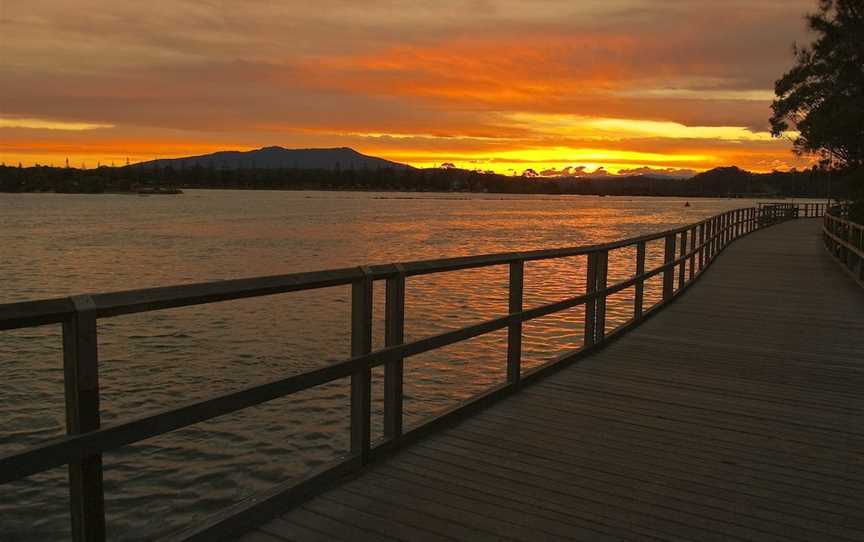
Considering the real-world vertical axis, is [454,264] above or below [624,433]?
above

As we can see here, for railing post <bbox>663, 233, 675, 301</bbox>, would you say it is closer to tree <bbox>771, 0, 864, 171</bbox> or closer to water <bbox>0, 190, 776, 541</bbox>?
water <bbox>0, 190, 776, 541</bbox>

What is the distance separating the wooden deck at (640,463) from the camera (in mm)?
3561

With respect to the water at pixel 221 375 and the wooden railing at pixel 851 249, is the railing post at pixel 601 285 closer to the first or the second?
the water at pixel 221 375

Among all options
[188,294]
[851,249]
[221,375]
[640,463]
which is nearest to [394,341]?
[188,294]

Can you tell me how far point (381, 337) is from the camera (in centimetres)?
1467

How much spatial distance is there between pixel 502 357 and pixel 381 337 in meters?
3.04

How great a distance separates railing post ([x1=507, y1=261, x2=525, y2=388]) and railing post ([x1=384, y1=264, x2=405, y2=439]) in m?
1.42

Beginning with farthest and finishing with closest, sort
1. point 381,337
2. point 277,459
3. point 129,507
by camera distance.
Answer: point 381,337, point 277,459, point 129,507

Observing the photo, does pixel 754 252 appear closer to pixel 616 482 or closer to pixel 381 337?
pixel 381 337

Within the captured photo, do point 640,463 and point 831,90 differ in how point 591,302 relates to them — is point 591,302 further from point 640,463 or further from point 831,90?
point 831,90

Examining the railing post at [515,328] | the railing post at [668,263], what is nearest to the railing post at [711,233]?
the railing post at [668,263]

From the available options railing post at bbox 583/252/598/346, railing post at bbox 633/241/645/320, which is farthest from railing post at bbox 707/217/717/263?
railing post at bbox 583/252/598/346

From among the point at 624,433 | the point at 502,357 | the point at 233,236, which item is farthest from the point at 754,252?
the point at 233,236

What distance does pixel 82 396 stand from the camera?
2641 millimetres
